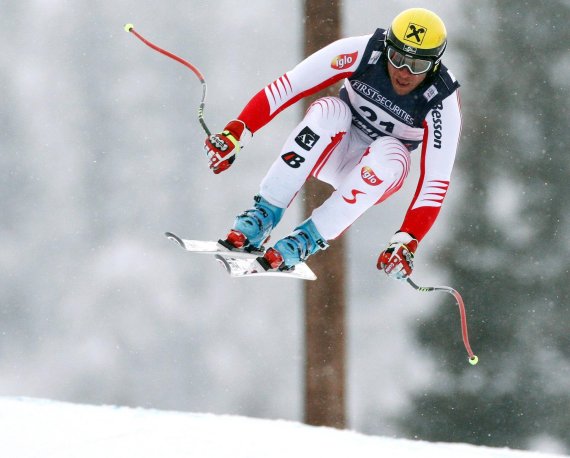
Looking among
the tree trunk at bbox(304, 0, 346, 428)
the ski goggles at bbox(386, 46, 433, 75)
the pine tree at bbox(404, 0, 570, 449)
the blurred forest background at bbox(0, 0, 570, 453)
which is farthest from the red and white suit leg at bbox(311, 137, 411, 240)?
the blurred forest background at bbox(0, 0, 570, 453)

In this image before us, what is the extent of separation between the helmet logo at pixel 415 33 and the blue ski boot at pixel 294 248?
959 millimetres

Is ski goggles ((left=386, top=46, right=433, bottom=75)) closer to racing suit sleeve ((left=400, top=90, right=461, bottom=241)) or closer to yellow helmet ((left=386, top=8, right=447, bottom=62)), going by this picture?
yellow helmet ((left=386, top=8, right=447, bottom=62))

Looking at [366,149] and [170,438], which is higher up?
[366,149]

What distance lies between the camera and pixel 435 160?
4.11m

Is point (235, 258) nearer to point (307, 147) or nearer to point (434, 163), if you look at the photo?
point (307, 147)

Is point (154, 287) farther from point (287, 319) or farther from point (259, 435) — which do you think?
point (259, 435)

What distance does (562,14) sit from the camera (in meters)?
10.3

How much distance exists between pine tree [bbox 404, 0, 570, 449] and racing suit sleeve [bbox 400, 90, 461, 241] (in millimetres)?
5995

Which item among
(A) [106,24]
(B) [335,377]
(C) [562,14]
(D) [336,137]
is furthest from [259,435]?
(A) [106,24]

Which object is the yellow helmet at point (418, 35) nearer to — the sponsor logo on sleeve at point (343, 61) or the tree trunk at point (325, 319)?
the sponsor logo on sleeve at point (343, 61)

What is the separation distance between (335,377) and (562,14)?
6.80 meters

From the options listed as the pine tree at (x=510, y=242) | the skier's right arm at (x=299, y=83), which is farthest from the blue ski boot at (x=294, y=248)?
the pine tree at (x=510, y=242)

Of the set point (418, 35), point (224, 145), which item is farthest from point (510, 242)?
point (224, 145)

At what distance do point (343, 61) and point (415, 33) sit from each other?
0.39m
